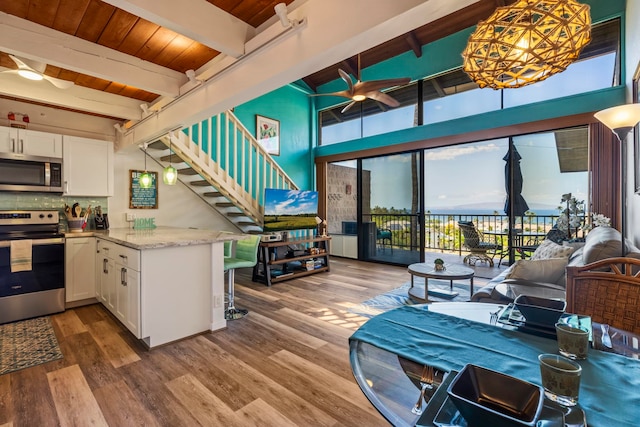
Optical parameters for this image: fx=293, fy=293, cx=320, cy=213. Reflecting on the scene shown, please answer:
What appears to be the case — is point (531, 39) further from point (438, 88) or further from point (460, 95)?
point (438, 88)

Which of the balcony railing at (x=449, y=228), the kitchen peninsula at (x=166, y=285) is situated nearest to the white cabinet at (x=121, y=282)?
the kitchen peninsula at (x=166, y=285)

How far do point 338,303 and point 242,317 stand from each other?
1.22 meters

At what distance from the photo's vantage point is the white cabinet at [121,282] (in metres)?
2.62

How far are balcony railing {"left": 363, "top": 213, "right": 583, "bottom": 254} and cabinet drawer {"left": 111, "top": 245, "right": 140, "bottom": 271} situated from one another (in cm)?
496

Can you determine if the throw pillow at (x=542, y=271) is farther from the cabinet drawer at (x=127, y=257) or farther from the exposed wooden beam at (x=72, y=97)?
the exposed wooden beam at (x=72, y=97)

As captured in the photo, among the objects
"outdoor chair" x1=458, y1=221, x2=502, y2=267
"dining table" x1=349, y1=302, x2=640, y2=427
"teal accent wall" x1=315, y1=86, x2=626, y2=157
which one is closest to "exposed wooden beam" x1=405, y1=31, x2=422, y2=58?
"teal accent wall" x1=315, y1=86, x2=626, y2=157

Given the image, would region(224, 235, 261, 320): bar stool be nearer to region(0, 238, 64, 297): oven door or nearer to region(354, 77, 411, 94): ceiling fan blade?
region(0, 238, 64, 297): oven door

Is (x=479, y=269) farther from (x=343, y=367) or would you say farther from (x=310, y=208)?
(x=343, y=367)

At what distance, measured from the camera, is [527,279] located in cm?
262

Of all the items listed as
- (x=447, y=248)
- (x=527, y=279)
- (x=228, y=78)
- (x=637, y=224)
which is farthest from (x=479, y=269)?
(x=228, y=78)

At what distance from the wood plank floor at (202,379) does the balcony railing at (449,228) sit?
3.26 m

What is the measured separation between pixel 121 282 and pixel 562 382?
3393 millimetres

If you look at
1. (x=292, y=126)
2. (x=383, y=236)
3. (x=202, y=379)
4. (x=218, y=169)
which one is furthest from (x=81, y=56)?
(x=383, y=236)

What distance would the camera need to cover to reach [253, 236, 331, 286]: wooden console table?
474 centimetres
